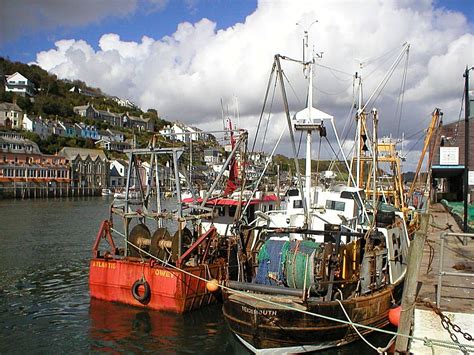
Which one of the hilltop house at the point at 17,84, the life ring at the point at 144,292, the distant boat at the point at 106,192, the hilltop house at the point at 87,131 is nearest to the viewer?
the life ring at the point at 144,292

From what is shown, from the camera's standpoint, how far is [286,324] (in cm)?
1180

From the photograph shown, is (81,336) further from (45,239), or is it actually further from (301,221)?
(45,239)

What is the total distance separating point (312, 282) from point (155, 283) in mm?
6134

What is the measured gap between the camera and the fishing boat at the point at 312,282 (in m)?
11.9

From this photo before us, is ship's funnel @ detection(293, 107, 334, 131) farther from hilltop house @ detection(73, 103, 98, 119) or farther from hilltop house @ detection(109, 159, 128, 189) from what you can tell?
hilltop house @ detection(73, 103, 98, 119)

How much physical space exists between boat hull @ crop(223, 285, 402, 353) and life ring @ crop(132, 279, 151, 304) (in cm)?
441

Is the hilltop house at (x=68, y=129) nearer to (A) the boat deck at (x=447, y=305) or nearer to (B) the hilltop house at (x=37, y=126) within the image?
(B) the hilltop house at (x=37, y=126)

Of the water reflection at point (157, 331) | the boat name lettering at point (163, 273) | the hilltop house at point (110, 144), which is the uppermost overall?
the hilltop house at point (110, 144)

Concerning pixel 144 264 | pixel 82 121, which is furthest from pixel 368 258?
pixel 82 121

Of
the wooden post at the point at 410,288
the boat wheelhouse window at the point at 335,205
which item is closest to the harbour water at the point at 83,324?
the wooden post at the point at 410,288

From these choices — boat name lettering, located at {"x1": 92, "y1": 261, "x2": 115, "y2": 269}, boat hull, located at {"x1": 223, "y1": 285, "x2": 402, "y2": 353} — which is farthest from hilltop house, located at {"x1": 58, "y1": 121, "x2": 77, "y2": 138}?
boat hull, located at {"x1": 223, "y1": 285, "x2": 402, "y2": 353}

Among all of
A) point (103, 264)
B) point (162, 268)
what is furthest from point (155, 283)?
point (103, 264)

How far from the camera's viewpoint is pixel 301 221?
59.0ft

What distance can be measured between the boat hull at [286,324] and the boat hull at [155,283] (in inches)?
138
